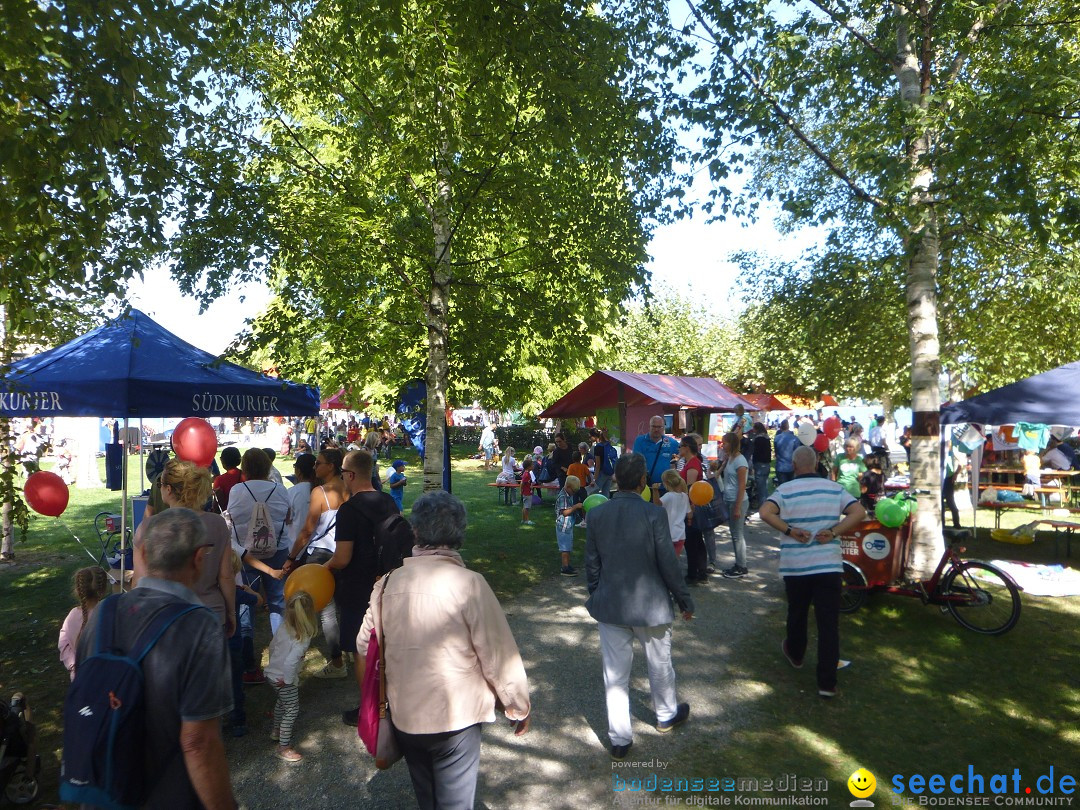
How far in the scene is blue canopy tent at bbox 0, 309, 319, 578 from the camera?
6.39 metres

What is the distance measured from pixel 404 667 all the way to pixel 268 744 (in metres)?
2.48

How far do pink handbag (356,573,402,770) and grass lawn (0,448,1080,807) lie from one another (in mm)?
2203

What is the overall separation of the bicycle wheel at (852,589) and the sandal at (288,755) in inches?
216

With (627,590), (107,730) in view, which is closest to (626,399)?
(627,590)

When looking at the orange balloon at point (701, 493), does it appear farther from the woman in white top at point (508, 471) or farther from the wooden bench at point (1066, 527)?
the woman in white top at point (508, 471)

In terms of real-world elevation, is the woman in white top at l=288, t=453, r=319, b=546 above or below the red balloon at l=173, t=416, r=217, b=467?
below

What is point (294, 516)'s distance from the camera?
600cm

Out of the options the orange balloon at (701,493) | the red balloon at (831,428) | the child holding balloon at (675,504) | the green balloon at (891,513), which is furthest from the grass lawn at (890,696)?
the red balloon at (831,428)

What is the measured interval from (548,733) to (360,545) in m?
1.78

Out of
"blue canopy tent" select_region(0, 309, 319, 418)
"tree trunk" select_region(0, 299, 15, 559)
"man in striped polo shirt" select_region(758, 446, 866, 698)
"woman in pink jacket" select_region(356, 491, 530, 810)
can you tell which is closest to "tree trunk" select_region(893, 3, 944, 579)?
"man in striped polo shirt" select_region(758, 446, 866, 698)

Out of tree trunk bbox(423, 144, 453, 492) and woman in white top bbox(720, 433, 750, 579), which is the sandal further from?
woman in white top bbox(720, 433, 750, 579)

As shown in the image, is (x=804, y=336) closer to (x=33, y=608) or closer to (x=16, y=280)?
(x=16, y=280)

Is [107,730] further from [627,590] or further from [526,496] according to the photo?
[526,496]

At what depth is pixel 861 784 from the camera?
4094 millimetres
